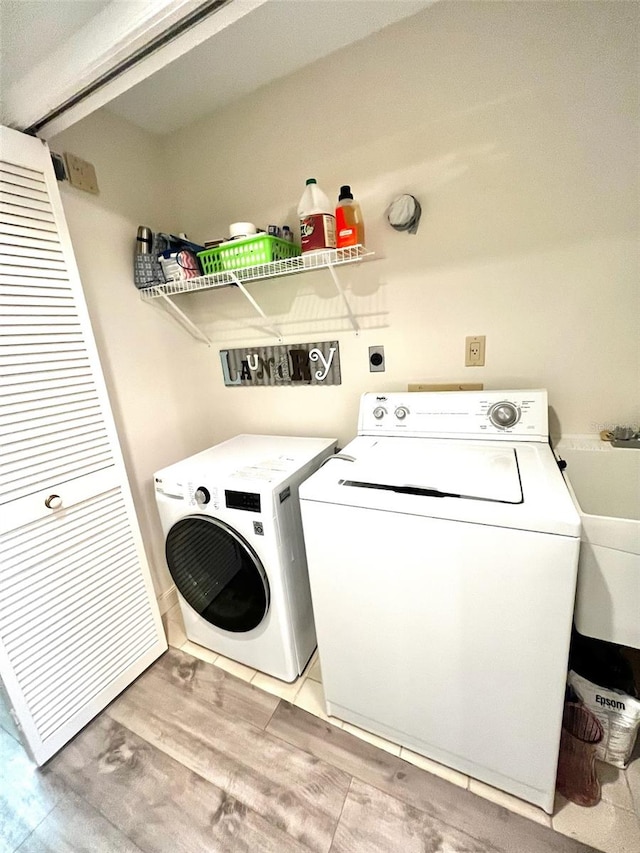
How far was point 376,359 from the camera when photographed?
5.19 feet

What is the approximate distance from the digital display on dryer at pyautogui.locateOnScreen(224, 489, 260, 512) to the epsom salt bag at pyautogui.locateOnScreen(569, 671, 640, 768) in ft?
3.66

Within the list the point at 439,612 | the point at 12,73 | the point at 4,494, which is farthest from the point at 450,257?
the point at 4,494

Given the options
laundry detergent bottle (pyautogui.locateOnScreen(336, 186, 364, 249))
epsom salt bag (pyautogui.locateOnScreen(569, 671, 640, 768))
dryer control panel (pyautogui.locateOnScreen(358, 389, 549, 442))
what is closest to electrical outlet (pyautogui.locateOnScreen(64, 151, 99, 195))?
laundry detergent bottle (pyautogui.locateOnScreen(336, 186, 364, 249))

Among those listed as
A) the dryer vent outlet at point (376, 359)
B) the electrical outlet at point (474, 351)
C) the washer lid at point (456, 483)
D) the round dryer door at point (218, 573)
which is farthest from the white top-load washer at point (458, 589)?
the dryer vent outlet at point (376, 359)

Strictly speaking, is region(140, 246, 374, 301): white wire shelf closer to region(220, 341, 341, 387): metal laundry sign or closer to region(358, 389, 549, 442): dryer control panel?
region(220, 341, 341, 387): metal laundry sign

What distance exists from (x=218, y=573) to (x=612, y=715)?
53.4 inches

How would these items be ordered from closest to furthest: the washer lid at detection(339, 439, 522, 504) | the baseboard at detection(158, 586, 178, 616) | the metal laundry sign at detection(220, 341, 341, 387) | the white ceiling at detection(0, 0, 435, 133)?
the washer lid at detection(339, 439, 522, 504)
the white ceiling at detection(0, 0, 435, 133)
the metal laundry sign at detection(220, 341, 341, 387)
the baseboard at detection(158, 586, 178, 616)

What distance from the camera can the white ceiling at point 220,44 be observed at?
3.43 ft

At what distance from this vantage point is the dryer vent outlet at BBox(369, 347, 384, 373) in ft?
5.15

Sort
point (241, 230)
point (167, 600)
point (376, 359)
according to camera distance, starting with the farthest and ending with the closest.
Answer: point (167, 600) < point (376, 359) < point (241, 230)

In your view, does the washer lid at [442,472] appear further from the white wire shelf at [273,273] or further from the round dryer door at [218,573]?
the white wire shelf at [273,273]

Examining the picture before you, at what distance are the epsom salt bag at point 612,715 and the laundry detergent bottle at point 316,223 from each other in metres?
1.63

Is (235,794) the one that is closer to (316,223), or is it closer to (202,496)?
(202,496)

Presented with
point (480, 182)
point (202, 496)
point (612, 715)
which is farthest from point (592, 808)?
point (480, 182)
